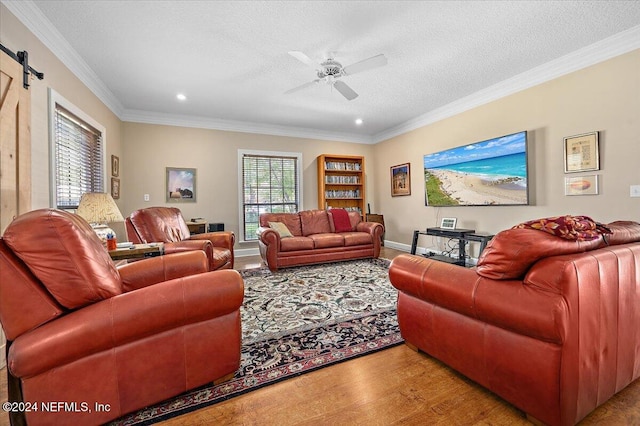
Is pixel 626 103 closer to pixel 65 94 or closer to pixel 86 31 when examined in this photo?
pixel 86 31

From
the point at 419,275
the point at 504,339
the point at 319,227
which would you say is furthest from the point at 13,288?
the point at 319,227

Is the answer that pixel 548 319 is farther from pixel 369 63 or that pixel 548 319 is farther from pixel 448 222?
pixel 448 222

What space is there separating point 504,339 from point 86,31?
408 centimetres

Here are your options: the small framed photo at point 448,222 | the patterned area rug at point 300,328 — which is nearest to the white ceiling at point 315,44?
the small framed photo at point 448,222

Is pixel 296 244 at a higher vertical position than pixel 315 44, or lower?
lower

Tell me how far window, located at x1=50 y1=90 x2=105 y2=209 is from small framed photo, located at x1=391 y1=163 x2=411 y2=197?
5220 mm

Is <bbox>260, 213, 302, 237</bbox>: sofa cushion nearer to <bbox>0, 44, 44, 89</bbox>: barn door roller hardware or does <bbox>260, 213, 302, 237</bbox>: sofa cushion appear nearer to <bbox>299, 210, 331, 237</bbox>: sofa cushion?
<bbox>299, 210, 331, 237</bbox>: sofa cushion

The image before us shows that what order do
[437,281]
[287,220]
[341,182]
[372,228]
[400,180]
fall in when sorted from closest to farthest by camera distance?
[437,281], [372,228], [287,220], [400,180], [341,182]

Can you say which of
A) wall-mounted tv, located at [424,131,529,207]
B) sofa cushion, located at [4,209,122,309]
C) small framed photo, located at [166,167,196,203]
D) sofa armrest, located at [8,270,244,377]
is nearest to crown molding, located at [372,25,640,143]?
wall-mounted tv, located at [424,131,529,207]

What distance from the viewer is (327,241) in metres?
4.53

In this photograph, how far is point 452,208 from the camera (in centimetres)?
476

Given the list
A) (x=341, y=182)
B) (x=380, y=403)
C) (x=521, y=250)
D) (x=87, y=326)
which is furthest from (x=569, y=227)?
(x=341, y=182)

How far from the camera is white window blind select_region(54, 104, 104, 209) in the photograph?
2.75 meters

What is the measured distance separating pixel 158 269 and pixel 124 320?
2.09ft
